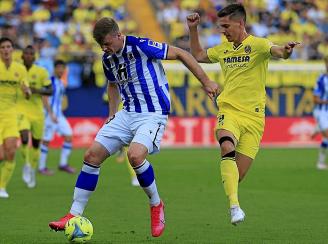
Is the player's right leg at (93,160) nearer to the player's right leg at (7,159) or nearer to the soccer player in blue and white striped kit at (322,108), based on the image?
the player's right leg at (7,159)

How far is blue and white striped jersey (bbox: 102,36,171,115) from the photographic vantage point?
392 inches

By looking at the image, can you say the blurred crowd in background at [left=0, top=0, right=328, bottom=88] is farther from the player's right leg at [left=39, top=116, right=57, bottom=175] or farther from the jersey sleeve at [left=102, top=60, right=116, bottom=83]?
the jersey sleeve at [left=102, top=60, right=116, bottom=83]

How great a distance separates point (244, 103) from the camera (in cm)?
1062

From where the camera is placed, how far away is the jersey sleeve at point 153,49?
993 cm

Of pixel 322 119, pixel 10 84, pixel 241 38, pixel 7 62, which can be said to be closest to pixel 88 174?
pixel 241 38

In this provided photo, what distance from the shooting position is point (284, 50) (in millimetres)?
9844

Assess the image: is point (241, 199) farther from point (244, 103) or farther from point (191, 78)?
point (191, 78)

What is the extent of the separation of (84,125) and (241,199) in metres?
13.2

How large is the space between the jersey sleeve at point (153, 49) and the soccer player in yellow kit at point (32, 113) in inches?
267

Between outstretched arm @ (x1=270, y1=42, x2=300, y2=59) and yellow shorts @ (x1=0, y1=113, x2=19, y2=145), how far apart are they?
5.53 metres

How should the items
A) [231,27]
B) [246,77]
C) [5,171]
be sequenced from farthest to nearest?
[5,171], [246,77], [231,27]

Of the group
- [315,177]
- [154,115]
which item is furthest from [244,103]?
[315,177]

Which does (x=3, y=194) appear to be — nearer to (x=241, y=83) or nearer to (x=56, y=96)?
(x=241, y=83)

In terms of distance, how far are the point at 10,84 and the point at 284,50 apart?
20.3 ft
